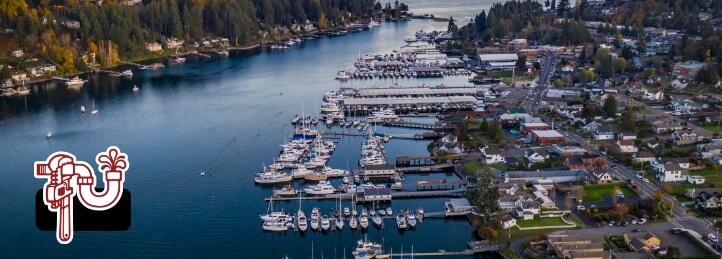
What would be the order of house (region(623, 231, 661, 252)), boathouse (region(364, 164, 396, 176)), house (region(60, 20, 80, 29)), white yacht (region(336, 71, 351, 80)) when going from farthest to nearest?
house (region(60, 20, 80, 29)) < white yacht (region(336, 71, 351, 80)) < boathouse (region(364, 164, 396, 176)) < house (region(623, 231, 661, 252))

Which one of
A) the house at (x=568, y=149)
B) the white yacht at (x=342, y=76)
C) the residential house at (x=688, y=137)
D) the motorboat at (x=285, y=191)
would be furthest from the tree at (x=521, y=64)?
the motorboat at (x=285, y=191)

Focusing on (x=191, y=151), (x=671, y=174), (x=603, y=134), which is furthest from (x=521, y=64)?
(x=191, y=151)

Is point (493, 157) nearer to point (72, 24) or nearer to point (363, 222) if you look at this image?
point (363, 222)

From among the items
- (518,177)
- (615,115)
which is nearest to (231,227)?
(518,177)

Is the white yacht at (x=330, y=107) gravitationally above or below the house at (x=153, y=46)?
below

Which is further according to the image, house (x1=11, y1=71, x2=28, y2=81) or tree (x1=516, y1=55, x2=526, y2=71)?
tree (x1=516, y1=55, x2=526, y2=71)

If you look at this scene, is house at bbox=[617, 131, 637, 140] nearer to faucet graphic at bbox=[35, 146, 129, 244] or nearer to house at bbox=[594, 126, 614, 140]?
house at bbox=[594, 126, 614, 140]

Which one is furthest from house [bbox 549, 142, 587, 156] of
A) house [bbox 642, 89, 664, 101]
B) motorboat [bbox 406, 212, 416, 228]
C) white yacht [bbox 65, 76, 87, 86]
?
white yacht [bbox 65, 76, 87, 86]

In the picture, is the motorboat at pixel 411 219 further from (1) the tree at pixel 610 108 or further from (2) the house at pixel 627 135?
(1) the tree at pixel 610 108
